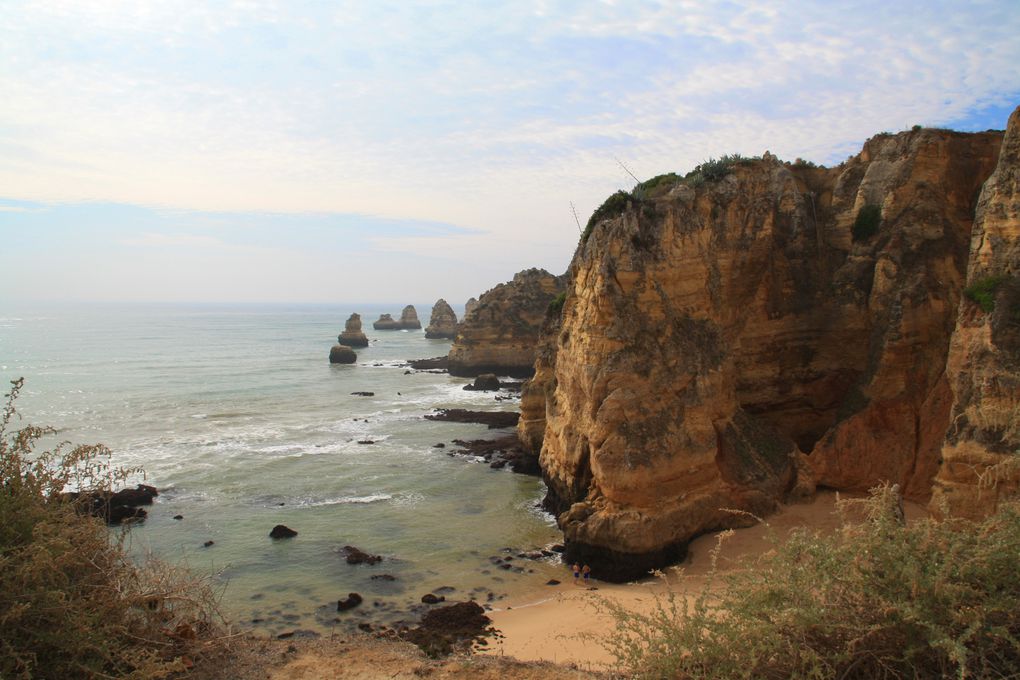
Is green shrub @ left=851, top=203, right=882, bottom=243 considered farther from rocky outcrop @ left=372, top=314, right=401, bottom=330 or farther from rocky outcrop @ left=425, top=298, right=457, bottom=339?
rocky outcrop @ left=372, top=314, right=401, bottom=330

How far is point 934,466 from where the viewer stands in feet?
50.5

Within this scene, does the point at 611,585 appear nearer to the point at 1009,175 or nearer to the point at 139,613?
the point at 139,613

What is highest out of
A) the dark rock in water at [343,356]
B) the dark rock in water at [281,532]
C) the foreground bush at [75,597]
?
the foreground bush at [75,597]

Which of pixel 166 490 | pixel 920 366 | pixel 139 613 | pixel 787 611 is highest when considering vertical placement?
→ pixel 920 366

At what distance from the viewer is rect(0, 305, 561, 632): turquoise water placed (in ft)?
53.8

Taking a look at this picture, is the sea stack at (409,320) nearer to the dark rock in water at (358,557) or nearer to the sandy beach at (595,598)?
the dark rock in water at (358,557)

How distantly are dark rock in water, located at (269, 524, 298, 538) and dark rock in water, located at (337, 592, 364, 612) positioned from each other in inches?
187

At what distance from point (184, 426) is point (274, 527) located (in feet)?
63.4

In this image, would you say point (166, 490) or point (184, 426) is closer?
point (166, 490)

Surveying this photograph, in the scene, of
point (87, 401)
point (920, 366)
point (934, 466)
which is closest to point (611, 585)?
point (934, 466)

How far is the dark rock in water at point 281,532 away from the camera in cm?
1941

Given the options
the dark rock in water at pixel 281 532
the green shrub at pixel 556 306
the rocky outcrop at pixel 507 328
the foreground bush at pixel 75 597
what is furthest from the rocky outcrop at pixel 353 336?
the foreground bush at pixel 75 597

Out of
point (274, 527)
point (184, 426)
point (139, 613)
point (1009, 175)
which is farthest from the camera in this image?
point (184, 426)

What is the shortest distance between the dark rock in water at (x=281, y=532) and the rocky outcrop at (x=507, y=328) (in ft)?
122
